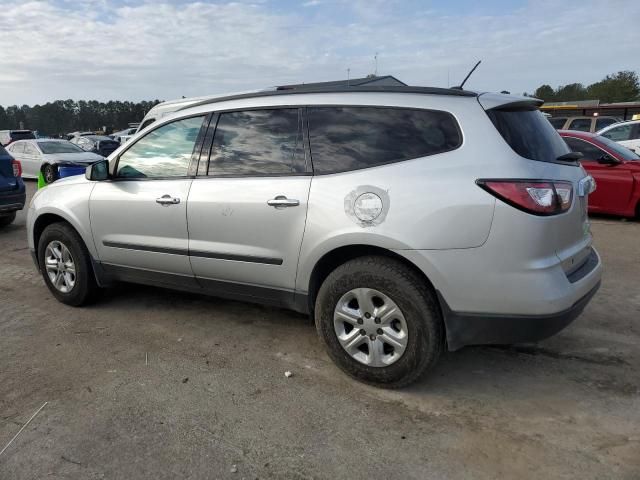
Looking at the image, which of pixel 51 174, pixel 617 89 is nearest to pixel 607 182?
pixel 51 174

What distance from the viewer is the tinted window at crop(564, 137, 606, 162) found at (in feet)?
27.8

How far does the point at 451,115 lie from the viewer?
299cm

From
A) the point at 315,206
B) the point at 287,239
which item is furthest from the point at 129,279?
the point at 315,206

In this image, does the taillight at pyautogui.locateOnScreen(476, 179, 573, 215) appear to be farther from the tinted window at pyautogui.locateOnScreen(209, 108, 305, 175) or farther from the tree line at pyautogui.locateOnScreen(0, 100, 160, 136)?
the tree line at pyautogui.locateOnScreen(0, 100, 160, 136)

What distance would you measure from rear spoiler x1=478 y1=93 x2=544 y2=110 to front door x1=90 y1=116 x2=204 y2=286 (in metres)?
2.08

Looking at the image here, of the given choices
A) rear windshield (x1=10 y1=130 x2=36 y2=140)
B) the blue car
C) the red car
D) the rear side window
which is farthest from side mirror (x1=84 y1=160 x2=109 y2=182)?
rear windshield (x1=10 y1=130 x2=36 y2=140)

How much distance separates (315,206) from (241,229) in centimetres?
62

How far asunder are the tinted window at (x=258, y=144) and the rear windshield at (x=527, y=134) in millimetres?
1249

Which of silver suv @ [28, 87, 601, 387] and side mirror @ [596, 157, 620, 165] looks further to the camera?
side mirror @ [596, 157, 620, 165]

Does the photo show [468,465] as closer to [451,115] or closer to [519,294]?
[519,294]

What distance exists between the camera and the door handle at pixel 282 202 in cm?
332

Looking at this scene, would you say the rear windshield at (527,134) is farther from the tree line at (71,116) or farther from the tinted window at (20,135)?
the tree line at (71,116)

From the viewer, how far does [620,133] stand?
1144 centimetres

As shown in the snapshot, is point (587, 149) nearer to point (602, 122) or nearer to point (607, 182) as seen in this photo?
point (607, 182)
